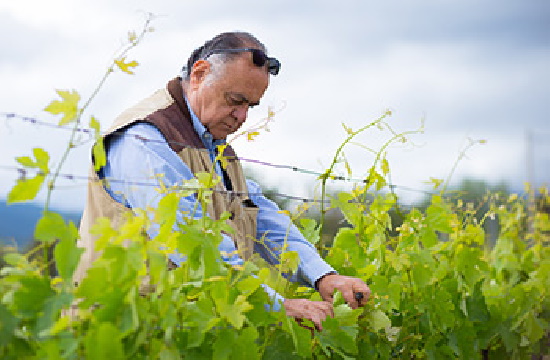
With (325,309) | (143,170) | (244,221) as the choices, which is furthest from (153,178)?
(244,221)

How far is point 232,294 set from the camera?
1.90 meters

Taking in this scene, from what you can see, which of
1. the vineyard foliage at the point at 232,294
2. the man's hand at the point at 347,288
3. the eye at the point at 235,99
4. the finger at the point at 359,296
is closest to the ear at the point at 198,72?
the eye at the point at 235,99

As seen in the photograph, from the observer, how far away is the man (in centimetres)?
235

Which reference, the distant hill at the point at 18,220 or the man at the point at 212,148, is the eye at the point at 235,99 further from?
the distant hill at the point at 18,220

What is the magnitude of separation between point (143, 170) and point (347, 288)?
809 mm

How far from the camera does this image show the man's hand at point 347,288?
2.59 metres

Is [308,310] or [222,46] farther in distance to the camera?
[222,46]

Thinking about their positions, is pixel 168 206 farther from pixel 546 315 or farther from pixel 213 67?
pixel 546 315

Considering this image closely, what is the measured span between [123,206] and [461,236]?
1790 millimetres

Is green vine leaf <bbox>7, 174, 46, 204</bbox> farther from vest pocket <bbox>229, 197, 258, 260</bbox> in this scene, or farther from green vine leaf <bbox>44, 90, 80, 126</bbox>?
vest pocket <bbox>229, 197, 258, 260</bbox>

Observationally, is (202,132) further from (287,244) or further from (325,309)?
(325,309)

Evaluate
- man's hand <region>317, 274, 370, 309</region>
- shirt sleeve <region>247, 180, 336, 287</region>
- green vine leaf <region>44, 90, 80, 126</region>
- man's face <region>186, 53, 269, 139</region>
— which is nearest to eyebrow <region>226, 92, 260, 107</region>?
man's face <region>186, 53, 269, 139</region>

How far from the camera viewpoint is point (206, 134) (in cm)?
290

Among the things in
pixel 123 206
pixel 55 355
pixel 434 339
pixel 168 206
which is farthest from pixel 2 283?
pixel 434 339
